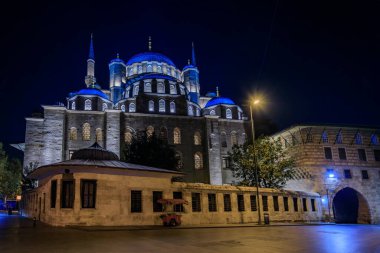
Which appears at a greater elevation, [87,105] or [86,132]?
[87,105]

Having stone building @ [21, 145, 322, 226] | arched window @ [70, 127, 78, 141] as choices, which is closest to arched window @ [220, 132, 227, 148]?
arched window @ [70, 127, 78, 141]

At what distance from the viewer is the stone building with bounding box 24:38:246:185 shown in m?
35.7

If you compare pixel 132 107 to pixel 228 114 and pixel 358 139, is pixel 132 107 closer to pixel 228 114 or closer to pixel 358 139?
pixel 228 114

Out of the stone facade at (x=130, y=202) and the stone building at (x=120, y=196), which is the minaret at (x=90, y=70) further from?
the stone building at (x=120, y=196)

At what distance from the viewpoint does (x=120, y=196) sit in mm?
16531

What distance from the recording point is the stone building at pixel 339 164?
2902cm

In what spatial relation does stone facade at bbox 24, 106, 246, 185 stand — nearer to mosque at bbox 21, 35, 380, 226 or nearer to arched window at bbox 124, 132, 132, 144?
mosque at bbox 21, 35, 380, 226

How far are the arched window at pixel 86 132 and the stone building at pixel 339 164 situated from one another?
72.9 feet

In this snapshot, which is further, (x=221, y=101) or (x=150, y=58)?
(x=150, y=58)

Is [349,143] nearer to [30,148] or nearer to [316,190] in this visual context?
[316,190]

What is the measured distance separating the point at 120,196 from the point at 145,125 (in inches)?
892

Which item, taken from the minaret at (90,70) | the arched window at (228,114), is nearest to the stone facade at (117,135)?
the arched window at (228,114)

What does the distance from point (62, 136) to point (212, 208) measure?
23.0 m

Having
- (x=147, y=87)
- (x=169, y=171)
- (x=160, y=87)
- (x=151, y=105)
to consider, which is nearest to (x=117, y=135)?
(x=151, y=105)
